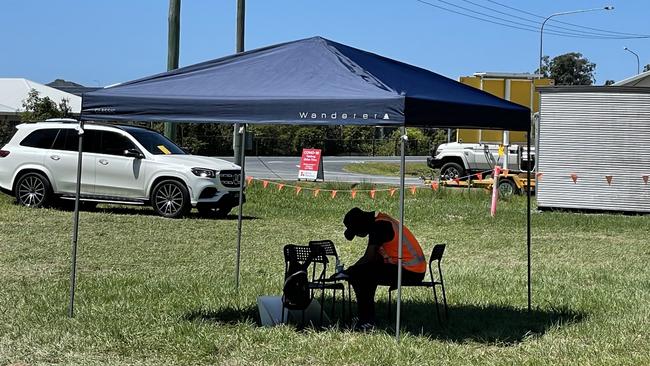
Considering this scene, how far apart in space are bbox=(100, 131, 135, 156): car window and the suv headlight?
4.55ft

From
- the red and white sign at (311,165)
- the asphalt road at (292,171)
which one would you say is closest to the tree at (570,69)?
the asphalt road at (292,171)

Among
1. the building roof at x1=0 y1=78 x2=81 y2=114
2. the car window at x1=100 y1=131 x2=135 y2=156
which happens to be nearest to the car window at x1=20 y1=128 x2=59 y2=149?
the car window at x1=100 y1=131 x2=135 y2=156

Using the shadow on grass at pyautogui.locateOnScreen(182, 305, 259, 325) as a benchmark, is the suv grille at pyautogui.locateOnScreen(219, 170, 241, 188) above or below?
above

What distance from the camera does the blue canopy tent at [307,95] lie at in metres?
6.48

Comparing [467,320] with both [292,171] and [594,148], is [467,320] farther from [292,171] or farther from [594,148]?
[292,171]

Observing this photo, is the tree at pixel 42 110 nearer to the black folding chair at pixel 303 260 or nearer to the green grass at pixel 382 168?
the green grass at pixel 382 168

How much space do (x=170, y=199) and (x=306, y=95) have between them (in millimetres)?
10082

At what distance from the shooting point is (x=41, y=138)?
1700 centimetres

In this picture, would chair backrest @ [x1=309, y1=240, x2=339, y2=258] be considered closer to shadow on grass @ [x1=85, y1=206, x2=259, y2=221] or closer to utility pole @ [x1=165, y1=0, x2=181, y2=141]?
shadow on grass @ [x1=85, y1=206, x2=259, y2=221]

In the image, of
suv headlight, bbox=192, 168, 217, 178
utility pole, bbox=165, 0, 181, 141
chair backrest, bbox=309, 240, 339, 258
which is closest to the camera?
chair backrest, bbox=309, 240, 339, 258

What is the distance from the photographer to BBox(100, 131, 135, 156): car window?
16.6 m

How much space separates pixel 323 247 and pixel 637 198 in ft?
43.9

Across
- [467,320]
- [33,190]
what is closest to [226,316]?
[467,320]

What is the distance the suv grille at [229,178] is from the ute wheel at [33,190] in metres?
3.29
